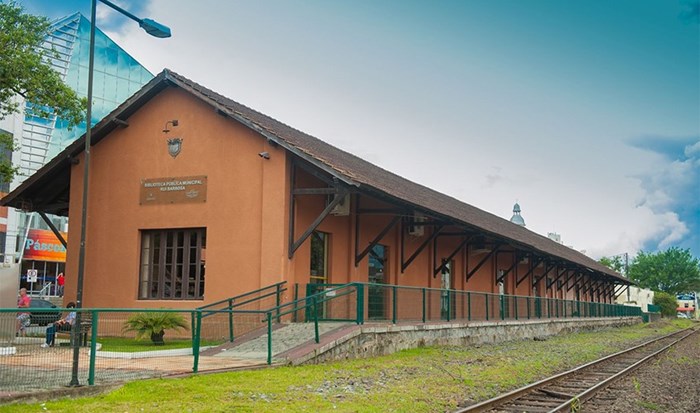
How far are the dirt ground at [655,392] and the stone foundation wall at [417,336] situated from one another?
4.94 m

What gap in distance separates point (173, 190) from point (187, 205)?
64 centimetres

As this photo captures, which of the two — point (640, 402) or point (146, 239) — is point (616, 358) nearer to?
point (640, 402)

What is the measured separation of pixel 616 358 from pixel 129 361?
14165 millimetres

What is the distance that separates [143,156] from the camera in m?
20.3

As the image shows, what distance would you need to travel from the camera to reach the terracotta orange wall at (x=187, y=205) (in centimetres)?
1819

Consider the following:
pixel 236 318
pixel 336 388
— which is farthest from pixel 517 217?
pixel 336 388

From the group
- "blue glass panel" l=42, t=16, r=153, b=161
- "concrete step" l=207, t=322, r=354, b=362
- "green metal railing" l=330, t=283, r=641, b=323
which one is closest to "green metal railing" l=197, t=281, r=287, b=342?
"green metal railing" l=330, t=283, r=641, b=323

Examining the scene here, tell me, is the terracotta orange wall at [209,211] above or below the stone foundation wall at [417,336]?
above

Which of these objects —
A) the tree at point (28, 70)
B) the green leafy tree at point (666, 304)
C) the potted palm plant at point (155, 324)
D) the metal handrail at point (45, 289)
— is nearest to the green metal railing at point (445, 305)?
the potted palm plant at point (155, 324)

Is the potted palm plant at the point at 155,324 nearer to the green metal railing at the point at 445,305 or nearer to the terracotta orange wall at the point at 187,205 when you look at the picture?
the terracotta orange wall at the point at 187,205

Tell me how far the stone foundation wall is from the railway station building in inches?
107

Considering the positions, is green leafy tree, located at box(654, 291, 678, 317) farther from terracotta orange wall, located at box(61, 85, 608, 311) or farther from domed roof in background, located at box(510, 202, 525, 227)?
terracotta orange wall, located at box(61, 85, 608, 311)

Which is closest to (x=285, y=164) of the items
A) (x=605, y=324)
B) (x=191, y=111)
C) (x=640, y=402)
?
(x=191, y=111)

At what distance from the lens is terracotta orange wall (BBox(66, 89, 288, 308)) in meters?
18.2
